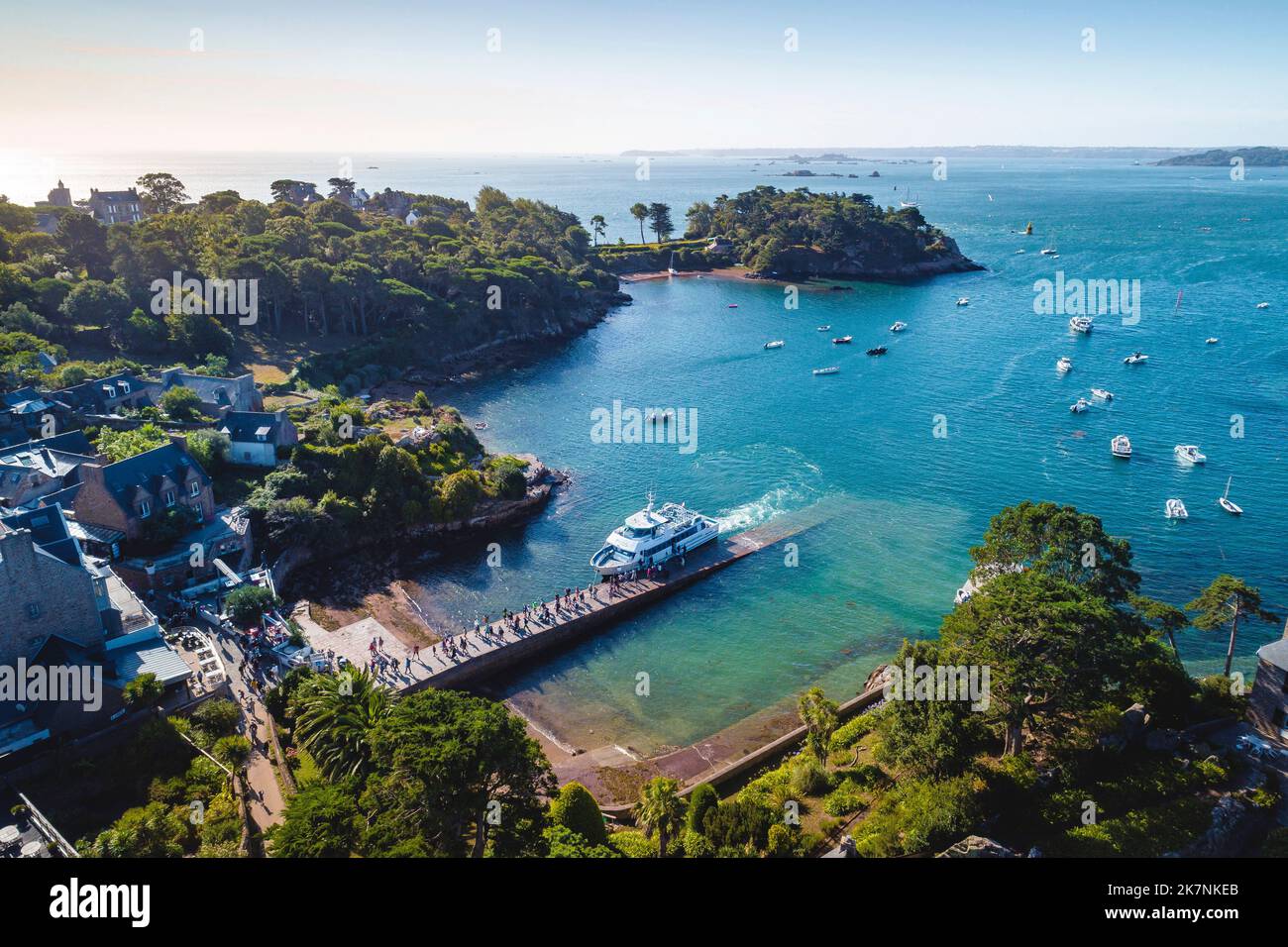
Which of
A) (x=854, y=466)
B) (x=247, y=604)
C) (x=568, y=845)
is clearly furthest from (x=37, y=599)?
(x=854, y=466)

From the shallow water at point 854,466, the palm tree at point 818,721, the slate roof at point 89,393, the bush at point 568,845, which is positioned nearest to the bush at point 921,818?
the palm tree at point 818,721

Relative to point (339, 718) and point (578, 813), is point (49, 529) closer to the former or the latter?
point (339, 718)

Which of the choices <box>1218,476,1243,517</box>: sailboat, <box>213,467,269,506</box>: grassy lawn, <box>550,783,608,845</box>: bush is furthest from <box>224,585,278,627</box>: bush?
<box>1218,476,1243,517</box>: sailboat

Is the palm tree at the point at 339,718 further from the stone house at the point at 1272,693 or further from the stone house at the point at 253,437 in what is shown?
the stone house at the point at 1272,693

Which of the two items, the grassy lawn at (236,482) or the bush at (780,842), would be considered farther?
the grassy lawn at (236,482)

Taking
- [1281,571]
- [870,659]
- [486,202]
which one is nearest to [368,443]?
[870,659]
